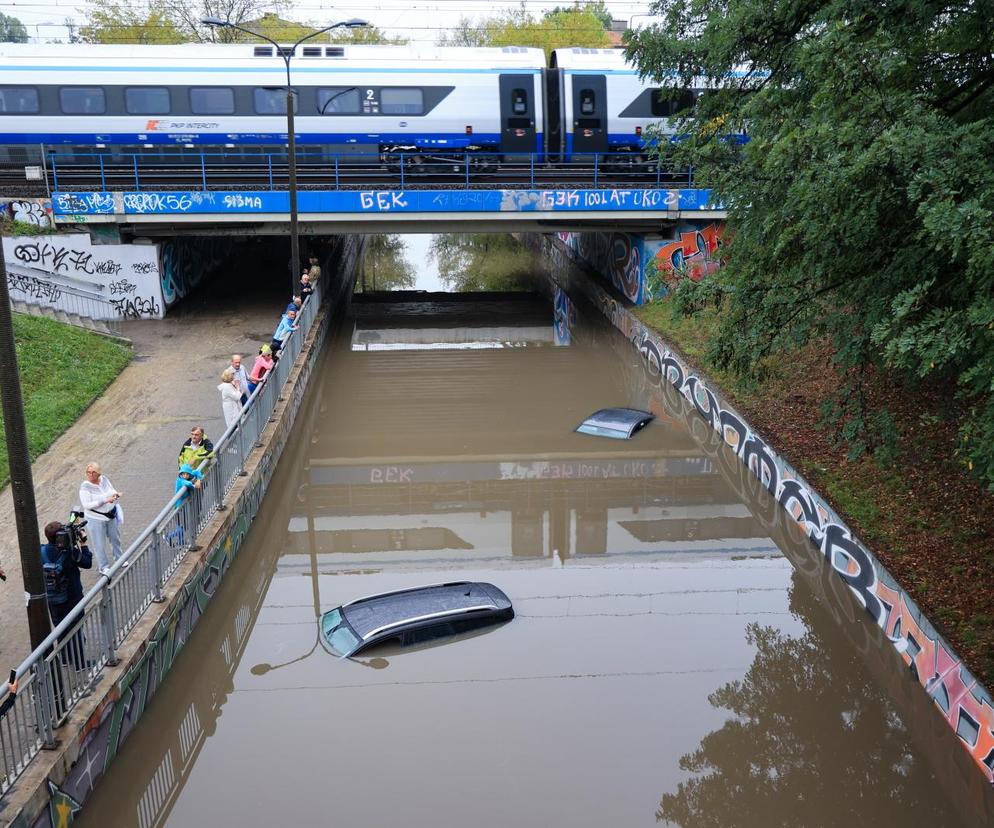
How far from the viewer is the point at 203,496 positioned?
1166 centimetres

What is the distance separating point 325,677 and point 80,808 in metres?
2.94

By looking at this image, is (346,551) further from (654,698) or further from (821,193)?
(821,193)

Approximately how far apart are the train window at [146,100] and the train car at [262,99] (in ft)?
0.09

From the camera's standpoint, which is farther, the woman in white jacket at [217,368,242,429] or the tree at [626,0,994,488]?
the woman in white jacket at [217,368,242,429]

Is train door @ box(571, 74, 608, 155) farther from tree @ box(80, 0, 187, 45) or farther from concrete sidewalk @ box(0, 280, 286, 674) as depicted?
tree @ box(80, 0, 187, 45)

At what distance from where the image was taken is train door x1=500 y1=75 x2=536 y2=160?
85.8 feet

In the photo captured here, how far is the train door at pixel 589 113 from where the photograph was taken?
1040 inches

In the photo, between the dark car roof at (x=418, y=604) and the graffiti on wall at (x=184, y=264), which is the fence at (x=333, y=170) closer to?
the graffiti on wall at (x=184, y=264)

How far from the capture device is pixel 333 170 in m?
26.9

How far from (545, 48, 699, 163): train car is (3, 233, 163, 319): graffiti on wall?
39.7 feet

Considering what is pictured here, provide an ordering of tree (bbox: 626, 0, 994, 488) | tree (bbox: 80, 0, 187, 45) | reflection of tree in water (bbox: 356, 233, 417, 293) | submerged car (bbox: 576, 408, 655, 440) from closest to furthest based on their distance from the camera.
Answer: tree (bbox: 626, 0, 994, 488) → submerged car (bbox: 576, 408, 655, 440) → reflection of tree in water (bbox: 356, 233, 417, 293) → tree (bbox: 80, 0, 187, 45)

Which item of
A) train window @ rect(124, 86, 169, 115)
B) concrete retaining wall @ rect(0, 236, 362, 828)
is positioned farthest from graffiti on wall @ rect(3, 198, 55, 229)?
concrete retaining wall @ rect(0, 236, 362, 828)

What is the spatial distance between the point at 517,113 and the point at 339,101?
198 inches

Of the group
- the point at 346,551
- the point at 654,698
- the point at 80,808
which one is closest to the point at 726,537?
the point at 654,698
